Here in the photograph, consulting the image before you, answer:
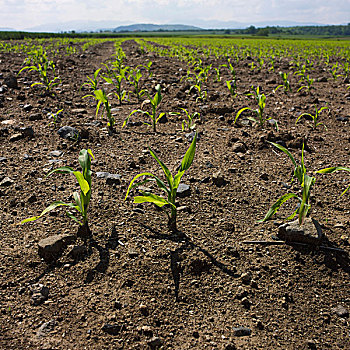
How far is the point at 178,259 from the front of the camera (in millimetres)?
1944

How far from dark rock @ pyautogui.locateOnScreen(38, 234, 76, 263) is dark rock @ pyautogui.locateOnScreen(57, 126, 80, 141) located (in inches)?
76.6

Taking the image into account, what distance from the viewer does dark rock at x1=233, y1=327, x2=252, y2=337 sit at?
151 cm

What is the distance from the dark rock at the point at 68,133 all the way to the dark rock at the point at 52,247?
1.94 m

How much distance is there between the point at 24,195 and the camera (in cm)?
257

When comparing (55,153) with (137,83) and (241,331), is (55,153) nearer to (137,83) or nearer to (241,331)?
(241,331)

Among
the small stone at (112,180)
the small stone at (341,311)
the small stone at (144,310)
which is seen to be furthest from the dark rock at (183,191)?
the small stone at (341,311)

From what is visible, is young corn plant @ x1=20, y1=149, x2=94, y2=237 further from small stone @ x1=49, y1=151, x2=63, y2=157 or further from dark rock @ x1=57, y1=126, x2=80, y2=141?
dark rock @ x1=57, y1=126, x2=80, y2=141

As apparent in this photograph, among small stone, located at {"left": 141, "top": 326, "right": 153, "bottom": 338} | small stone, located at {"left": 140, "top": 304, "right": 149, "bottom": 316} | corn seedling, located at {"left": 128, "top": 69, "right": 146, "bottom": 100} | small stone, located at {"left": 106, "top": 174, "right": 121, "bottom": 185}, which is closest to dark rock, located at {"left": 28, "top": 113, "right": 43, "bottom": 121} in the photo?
corn seedling, located at {"left": 128, "top": 69, "right": 146, "bottom": 100}

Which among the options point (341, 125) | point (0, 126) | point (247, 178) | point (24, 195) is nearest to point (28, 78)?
point (0, 126)

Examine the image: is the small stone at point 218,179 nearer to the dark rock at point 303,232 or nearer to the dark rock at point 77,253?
the dark rock at point 303,232

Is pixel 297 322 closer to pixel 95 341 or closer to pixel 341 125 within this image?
pixel 95 341

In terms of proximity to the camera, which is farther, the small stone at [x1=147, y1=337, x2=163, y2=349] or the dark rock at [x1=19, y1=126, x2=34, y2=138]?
the dark rock at [x1=19, y1=126, x2=34, y2=138]

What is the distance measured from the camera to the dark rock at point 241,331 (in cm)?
151

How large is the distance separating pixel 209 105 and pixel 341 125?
2197mm
